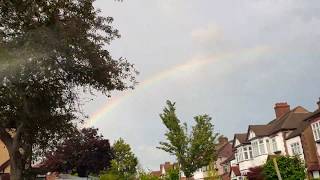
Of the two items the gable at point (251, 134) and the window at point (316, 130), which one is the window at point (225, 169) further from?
the window at point (316, 130)

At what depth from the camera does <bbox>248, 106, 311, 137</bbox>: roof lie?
6472cm

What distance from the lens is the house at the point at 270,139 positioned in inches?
2527

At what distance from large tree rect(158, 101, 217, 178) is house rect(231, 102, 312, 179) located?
11.8 metres

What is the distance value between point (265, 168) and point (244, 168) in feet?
87.1

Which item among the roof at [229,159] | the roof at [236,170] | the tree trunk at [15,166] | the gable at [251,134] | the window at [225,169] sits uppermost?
the gable at [251,134]

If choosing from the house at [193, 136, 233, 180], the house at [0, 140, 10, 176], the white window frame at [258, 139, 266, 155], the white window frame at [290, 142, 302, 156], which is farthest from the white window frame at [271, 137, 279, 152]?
the house at [0, 140, 10, 176]

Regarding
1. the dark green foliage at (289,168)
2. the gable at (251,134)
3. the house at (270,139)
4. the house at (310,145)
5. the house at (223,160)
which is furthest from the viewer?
the house at (223,160)

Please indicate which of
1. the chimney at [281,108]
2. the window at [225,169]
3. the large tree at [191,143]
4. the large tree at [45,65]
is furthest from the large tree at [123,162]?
the large tree at [45,65]

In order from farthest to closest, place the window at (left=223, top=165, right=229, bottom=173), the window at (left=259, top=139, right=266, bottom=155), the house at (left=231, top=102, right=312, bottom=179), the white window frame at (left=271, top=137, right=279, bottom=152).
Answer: the window at (left=223, top=165, right=229, bottom=173) < the window at (left=259, top=139, right=266, bottom=155) < the white window frame at (left=271, top=137, right=279, bottom=152) < the house at (left=231, top=102, right=312, bottom=179)

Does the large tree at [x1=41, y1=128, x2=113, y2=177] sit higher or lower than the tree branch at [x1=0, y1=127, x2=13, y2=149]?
higher

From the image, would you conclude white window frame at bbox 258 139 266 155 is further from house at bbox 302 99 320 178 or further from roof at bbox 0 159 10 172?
roof at bbox 0 159 10 172

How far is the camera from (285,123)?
2581 inches

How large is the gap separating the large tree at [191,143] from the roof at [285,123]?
52.2ft

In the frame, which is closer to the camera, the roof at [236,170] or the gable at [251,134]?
the gable at [251,134]
